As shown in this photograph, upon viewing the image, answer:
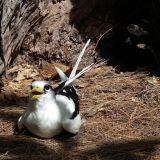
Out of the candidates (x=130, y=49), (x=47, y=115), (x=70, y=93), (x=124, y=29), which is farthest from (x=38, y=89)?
(x=124, y=29)

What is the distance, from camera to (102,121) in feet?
15.9

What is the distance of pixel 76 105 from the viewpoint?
473 centimetres

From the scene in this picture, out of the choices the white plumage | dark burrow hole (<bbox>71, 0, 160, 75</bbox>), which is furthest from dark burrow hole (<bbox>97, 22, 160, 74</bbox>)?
the white plumage

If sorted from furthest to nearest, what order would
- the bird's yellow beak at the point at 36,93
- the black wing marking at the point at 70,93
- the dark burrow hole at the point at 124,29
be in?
the dark burrow hole at the point at 124,29 → the black wing marking at the point at 70,93 → the bird's yellow beak at the point at 36,93

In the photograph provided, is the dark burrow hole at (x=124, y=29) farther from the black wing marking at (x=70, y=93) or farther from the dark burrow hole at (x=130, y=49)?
the black wing marking at (x=70, y=93)

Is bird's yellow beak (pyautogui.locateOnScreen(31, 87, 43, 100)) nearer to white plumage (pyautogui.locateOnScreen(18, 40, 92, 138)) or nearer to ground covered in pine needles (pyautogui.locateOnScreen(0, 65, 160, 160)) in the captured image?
white plumage (pyautogui.locateOnScreen(18, 40, 92, 138))

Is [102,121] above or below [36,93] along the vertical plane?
below

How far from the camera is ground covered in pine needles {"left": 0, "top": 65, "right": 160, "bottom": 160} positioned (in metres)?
4.28

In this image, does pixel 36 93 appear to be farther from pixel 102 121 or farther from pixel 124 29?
Answer: pixel 124 29

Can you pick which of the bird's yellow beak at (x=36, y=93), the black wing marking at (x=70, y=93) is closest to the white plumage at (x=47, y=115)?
the bird's yellow beak at (x=36, y=93)

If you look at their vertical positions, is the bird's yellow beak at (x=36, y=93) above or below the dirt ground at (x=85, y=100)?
above

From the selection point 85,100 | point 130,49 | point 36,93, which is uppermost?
point 36,93

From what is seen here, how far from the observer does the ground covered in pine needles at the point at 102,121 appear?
4.28 m

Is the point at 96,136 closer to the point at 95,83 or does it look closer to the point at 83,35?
the point at 95,83
